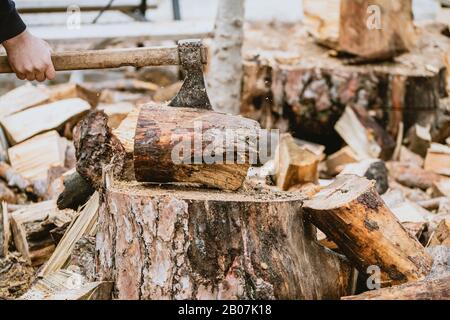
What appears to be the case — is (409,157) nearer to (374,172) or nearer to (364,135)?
(364,135)

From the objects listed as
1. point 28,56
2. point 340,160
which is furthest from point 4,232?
point 340,160

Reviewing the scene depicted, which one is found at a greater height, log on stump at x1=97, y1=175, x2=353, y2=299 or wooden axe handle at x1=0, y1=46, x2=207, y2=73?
wooden axe handle at x1=0, y1=46, x2=207, y2=73

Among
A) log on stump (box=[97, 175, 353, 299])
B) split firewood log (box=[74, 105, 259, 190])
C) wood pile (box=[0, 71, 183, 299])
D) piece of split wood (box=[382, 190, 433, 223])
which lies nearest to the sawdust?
wood pile (box=[0, 71, 183, 299])

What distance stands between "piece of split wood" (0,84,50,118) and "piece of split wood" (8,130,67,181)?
0.46m

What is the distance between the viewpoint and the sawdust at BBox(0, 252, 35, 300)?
2715 millimetres

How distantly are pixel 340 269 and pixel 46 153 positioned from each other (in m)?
2.61

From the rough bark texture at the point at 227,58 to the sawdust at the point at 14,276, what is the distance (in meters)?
2.21

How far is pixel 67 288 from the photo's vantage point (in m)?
2.32

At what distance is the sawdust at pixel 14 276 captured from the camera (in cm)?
271

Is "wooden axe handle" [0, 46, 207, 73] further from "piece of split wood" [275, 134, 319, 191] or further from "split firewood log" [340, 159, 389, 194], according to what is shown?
"split firewood log" [340, 159, 389, 194]

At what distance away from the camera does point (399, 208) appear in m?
3.27

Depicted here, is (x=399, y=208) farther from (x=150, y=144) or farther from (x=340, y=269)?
(x=150, y=144)

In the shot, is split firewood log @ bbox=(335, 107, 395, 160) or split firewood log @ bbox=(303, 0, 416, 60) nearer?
split firewood log @ bbox=(335, 107, 395, 160)

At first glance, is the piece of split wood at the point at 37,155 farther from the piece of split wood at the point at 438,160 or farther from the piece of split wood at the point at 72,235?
the piece of split wood at the point at 438,160
